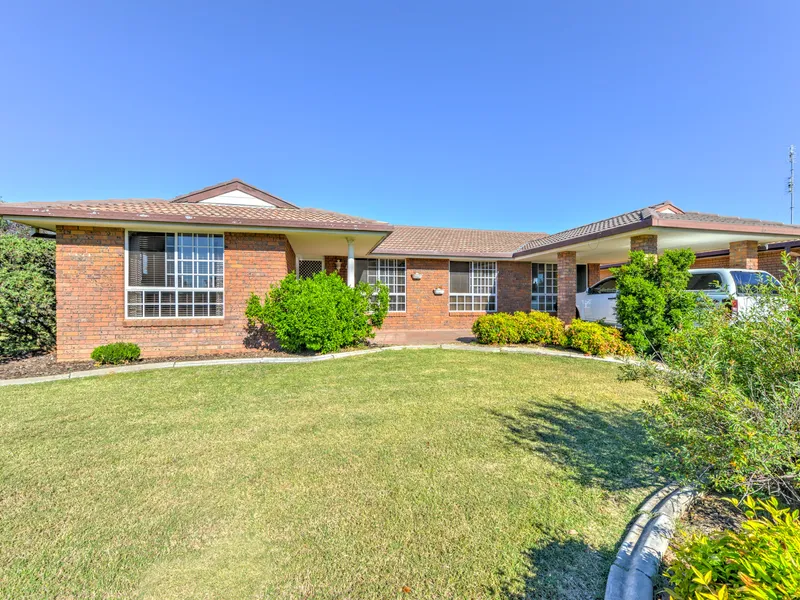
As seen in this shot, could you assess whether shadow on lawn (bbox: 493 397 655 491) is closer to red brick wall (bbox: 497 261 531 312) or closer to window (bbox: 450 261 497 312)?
window (bbox: 450 261 497 312)

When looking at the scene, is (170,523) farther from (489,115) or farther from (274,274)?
(489,115)

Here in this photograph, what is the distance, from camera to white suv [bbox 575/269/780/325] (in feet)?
25.1

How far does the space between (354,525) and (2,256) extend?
10192mm

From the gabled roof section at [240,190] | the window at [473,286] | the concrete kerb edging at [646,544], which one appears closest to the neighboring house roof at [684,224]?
the window at [473,286]

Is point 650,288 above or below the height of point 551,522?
above

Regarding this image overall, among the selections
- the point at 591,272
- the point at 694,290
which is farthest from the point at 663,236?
the point at 591,272

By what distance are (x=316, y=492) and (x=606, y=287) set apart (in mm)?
11187

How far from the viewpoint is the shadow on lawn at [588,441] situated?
9.49 ft

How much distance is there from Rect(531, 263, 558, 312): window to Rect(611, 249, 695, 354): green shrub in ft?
22.4

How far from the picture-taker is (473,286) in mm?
14344

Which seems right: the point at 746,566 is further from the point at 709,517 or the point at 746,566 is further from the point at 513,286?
the point at 513,286

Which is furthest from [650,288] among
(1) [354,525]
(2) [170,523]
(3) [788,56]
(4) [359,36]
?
(4) [359,36]

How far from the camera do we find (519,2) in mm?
9867

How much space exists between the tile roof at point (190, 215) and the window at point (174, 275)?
2.16ft
